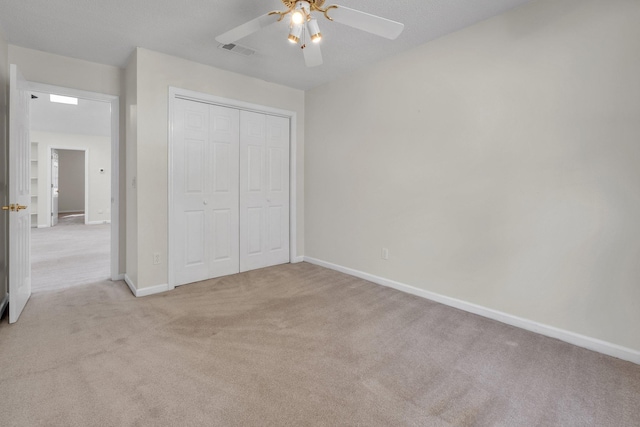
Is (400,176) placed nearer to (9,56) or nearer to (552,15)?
(552,15)

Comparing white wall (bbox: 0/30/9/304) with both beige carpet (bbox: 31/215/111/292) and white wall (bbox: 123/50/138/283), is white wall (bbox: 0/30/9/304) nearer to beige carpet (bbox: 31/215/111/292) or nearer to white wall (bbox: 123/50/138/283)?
beige carpet (bbox: 31/215/111/292)

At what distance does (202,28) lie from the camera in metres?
2.65

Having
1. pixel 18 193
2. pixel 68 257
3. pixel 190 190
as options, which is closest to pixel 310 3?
pixel 190 190

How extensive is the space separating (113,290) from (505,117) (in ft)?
13.6

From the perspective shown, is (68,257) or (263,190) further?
(68,257)

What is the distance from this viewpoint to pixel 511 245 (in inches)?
97.9

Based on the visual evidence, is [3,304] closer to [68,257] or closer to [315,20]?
[68,257]

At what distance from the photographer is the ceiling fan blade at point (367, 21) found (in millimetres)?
1812

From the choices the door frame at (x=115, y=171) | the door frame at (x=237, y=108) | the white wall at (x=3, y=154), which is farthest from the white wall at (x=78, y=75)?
the door frame at (x=237, y=108)

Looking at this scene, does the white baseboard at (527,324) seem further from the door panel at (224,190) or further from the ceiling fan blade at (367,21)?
the ceiling fan blade at (367,21)

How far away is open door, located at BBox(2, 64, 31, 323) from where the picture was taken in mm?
2371

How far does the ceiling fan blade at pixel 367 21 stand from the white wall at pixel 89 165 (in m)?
8.99

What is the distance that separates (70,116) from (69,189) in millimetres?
6650

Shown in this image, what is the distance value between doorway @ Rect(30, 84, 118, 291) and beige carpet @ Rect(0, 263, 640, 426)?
1205 mm
